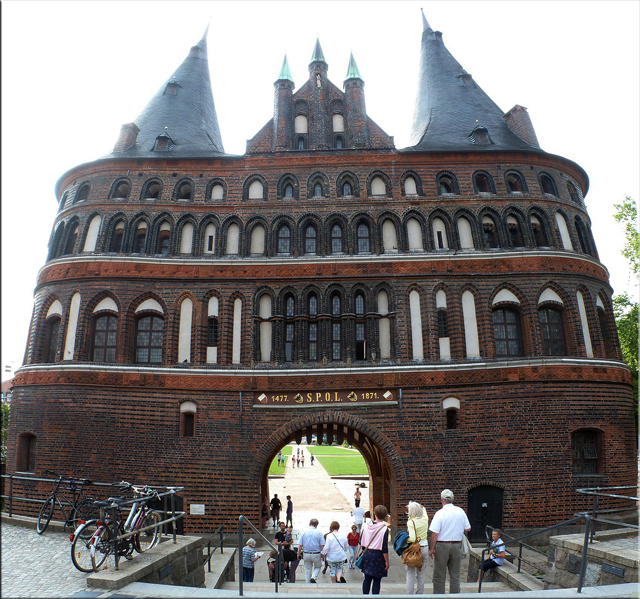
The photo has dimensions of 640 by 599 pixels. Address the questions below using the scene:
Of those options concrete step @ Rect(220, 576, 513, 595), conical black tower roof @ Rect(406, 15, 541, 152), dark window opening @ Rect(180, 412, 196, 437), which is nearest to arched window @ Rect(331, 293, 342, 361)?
dark window opening @ Rect(180, 412, 196, 437)

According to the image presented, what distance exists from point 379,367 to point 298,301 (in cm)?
337

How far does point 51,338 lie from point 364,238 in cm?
1102

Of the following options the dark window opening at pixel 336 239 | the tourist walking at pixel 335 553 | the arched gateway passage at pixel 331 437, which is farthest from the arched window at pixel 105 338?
the tourist walking at pixel 335 553

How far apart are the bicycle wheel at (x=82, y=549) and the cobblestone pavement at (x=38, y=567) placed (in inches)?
5.4

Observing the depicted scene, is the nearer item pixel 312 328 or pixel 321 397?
→ pixel 321 397

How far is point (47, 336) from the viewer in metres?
15.5

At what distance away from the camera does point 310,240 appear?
1620 cm

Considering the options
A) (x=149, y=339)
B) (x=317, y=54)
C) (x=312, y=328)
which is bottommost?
(x=149, y=339)

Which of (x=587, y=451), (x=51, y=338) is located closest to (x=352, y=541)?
(x=587, y=451)

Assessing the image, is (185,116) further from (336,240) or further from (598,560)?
(598,560)

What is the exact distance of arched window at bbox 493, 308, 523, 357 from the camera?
15.0 meters

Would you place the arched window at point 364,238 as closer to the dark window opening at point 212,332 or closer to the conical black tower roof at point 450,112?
the conical black tower roof at point 450,112

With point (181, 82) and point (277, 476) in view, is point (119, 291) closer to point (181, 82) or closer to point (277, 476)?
point (181, 82)

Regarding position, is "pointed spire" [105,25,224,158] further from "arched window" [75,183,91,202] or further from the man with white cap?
the man with white cap
